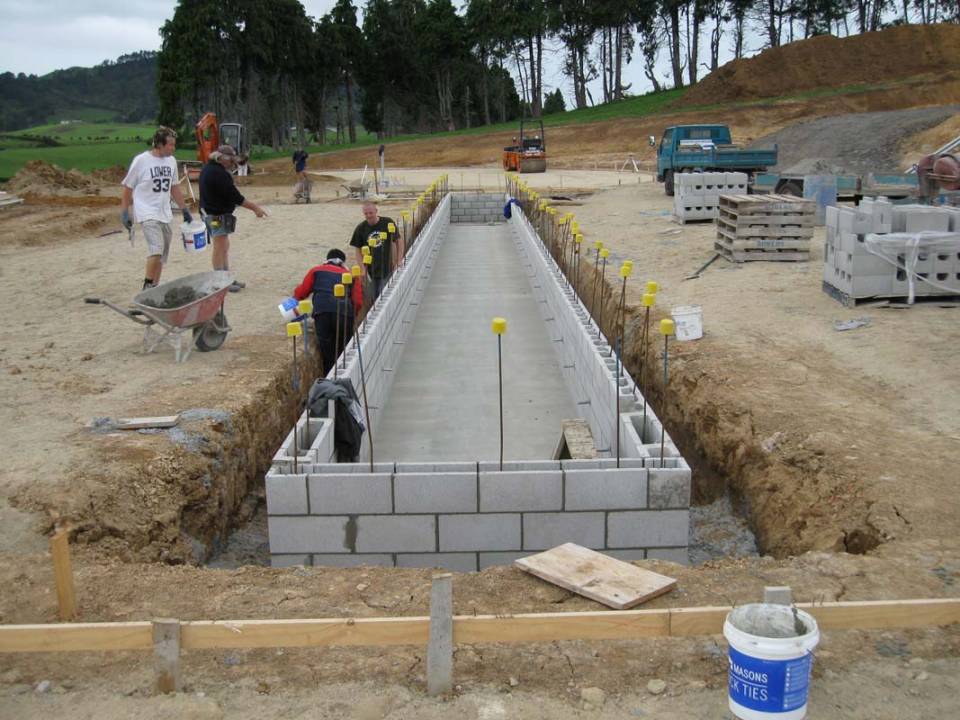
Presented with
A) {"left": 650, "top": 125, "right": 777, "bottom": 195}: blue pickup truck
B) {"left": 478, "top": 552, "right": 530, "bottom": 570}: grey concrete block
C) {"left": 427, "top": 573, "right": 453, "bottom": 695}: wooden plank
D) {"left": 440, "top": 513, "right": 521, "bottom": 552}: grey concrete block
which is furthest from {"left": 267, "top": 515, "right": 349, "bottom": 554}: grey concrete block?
{"left": 650, "top": 125, "right": 777, "bottom": 195}: blue pickup truck

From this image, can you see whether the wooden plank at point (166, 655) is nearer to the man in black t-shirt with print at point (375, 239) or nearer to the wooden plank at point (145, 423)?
the wooden plank at point (145, 423)

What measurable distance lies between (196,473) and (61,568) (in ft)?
6.39

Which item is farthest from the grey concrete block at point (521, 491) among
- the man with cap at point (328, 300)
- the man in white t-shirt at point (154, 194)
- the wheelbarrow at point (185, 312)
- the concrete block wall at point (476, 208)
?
the concrete block wall at point (476, 208)

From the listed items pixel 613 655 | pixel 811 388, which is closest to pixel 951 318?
pixel 811 388

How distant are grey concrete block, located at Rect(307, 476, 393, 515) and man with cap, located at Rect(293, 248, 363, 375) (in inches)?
104

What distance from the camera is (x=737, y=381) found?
680 cm

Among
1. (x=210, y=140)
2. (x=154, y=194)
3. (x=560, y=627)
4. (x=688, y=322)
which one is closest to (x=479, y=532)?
(x=560, y=627)

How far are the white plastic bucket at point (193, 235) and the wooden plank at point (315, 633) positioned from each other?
20.9 feet

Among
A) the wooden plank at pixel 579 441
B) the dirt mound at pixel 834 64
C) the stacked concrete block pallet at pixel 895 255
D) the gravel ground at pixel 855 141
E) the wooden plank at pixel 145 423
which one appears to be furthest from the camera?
the dirt mound at pixel 834 64

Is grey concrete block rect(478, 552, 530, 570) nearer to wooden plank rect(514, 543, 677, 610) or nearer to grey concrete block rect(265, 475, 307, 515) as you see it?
wooden plank rect(514, 543, 677, 610)

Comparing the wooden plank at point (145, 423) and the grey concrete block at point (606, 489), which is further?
the wooden plank at point (145, 423)

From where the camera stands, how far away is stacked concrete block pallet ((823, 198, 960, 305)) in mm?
8688

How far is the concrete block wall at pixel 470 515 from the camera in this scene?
486 cm

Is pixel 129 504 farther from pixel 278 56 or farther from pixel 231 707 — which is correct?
pixel 278 56
